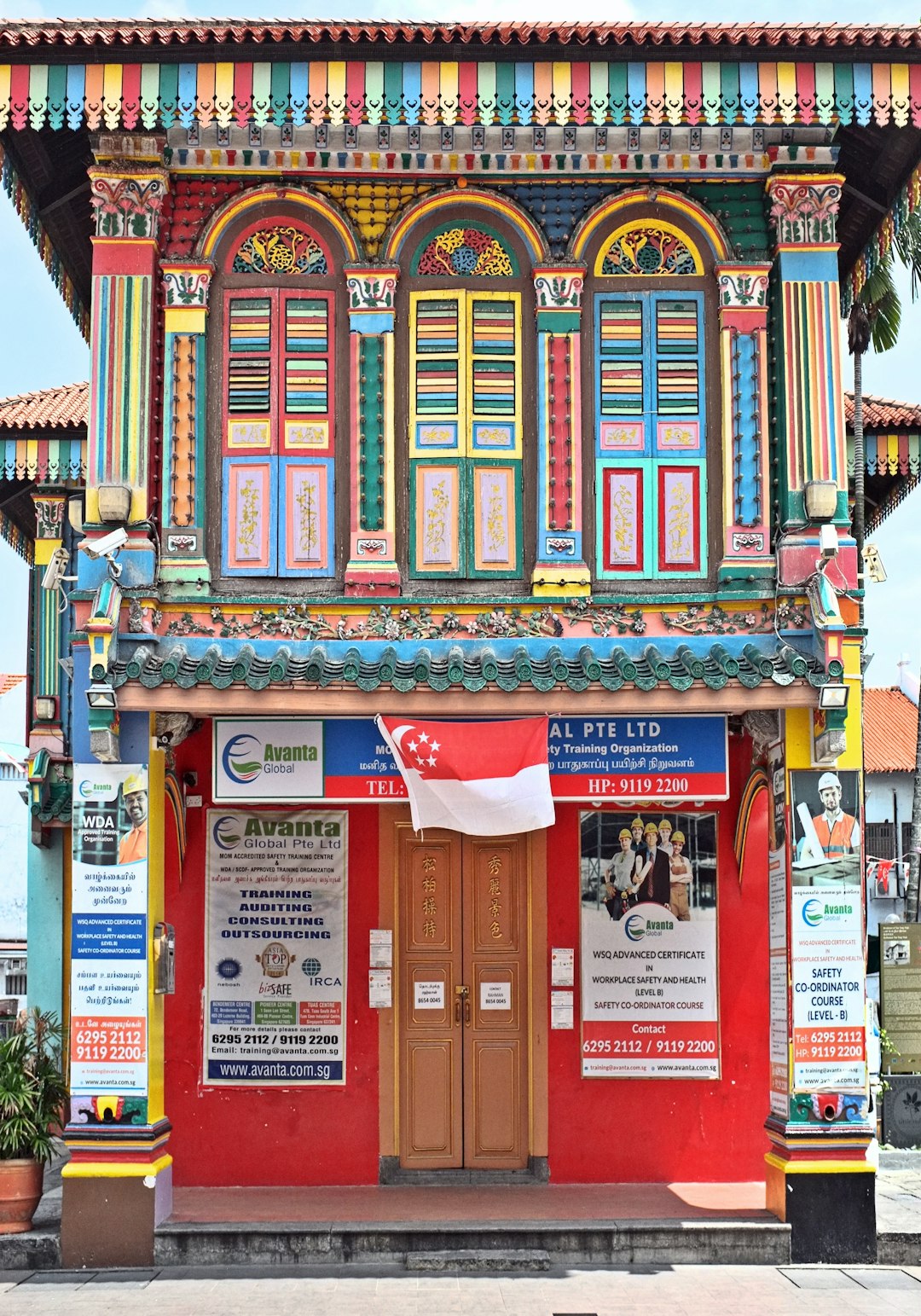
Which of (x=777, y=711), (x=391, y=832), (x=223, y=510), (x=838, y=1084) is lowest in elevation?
(x=838, y=1084)

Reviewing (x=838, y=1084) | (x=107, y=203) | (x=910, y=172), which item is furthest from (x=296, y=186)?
(x=838, y=1084)

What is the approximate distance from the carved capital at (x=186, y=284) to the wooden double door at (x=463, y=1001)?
423 cm

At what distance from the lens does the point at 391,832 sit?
11.6 metres

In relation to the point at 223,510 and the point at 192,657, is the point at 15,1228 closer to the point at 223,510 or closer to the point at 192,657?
the point at 192,657

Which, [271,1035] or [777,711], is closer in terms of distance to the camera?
[777,711]

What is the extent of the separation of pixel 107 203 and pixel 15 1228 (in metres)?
6.81

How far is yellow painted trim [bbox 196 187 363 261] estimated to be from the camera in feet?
34.8

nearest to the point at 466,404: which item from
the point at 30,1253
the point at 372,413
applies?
the point at 372,413

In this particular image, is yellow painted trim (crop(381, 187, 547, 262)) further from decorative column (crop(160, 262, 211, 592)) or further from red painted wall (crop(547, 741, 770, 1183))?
red painted wall (crop(547, 741, 770, 1183))

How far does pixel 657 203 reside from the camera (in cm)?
1071

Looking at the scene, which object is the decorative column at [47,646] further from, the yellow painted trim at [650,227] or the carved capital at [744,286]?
the carved capital at [744,286]

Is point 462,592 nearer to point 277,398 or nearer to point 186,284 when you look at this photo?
point 277,398

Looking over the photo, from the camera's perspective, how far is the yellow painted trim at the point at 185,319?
10539 mm

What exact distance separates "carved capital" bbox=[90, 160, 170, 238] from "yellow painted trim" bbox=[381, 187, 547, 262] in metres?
1.62
